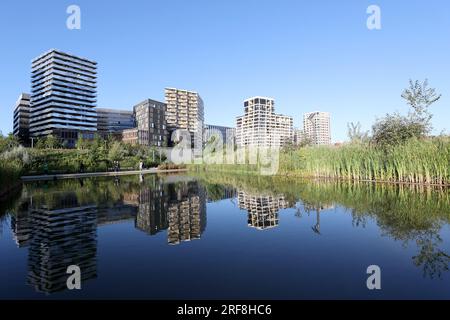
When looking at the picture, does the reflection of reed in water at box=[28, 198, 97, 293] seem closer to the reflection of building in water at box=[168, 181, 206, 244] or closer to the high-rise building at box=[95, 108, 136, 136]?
the reflection of building in water at box=[168, 181, 206, 244]

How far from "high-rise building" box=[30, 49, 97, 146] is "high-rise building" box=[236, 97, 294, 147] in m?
55.2

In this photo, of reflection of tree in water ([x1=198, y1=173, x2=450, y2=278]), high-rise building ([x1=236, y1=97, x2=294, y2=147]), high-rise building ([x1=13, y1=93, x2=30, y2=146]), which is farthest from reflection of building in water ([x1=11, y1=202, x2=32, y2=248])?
high-rise building ([x1=236, y1=97, x2=294, y2=147])

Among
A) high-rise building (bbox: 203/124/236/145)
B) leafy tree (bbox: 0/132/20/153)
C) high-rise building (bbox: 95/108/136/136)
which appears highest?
high-rise building (bbox: 95/108/136/136)

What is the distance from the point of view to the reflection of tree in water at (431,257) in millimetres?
4121

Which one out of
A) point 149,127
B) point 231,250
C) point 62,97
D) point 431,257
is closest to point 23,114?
point 62,97

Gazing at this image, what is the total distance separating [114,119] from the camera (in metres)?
99.4

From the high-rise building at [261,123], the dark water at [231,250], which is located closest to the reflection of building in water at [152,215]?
the dark water at [231,250]

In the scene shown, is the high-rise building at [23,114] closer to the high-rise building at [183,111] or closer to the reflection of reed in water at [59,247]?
the high-rise building at [183,111]

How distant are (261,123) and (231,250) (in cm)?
11185

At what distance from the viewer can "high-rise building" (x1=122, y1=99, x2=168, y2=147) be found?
→ 7838 centimetres

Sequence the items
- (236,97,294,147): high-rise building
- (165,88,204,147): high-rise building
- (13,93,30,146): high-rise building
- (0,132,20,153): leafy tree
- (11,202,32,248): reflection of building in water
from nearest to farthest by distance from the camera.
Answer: (11,202,32,248): reflection of building in water, (0,132,20,153): leafy tree, (13,93,30,146): high-rise building, (165,88,204,147): high-rise building, (236,97,294,147): high-rise building

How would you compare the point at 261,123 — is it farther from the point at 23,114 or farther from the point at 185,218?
the point at 185,218
